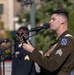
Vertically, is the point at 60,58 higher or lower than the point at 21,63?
higher

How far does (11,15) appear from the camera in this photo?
43469 millimetres

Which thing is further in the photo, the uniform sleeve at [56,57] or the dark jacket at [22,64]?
the dark jacket at [22,64]

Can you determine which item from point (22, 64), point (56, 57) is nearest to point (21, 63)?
point (22, 64)

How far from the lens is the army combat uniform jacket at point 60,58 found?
4.13 m

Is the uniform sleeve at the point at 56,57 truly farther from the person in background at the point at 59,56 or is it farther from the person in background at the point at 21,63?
the person in background at the point at 21,63

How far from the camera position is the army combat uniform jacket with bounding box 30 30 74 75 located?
4.13 meters

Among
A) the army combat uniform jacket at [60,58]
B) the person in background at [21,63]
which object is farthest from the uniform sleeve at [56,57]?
the person in background at [21,63]

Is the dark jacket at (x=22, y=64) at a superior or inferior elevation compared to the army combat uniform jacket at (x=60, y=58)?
inferior

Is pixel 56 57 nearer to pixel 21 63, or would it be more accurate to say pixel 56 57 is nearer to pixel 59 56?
pixel 59 56

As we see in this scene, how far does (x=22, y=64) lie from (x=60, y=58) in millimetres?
1350

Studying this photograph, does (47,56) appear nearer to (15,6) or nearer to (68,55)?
(68,55)

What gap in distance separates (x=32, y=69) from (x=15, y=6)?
128 feet

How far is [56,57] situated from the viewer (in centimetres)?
414

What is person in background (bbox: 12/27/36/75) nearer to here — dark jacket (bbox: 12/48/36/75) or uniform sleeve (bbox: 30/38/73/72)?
dark jacket (bbox: 12/48/36/75)
